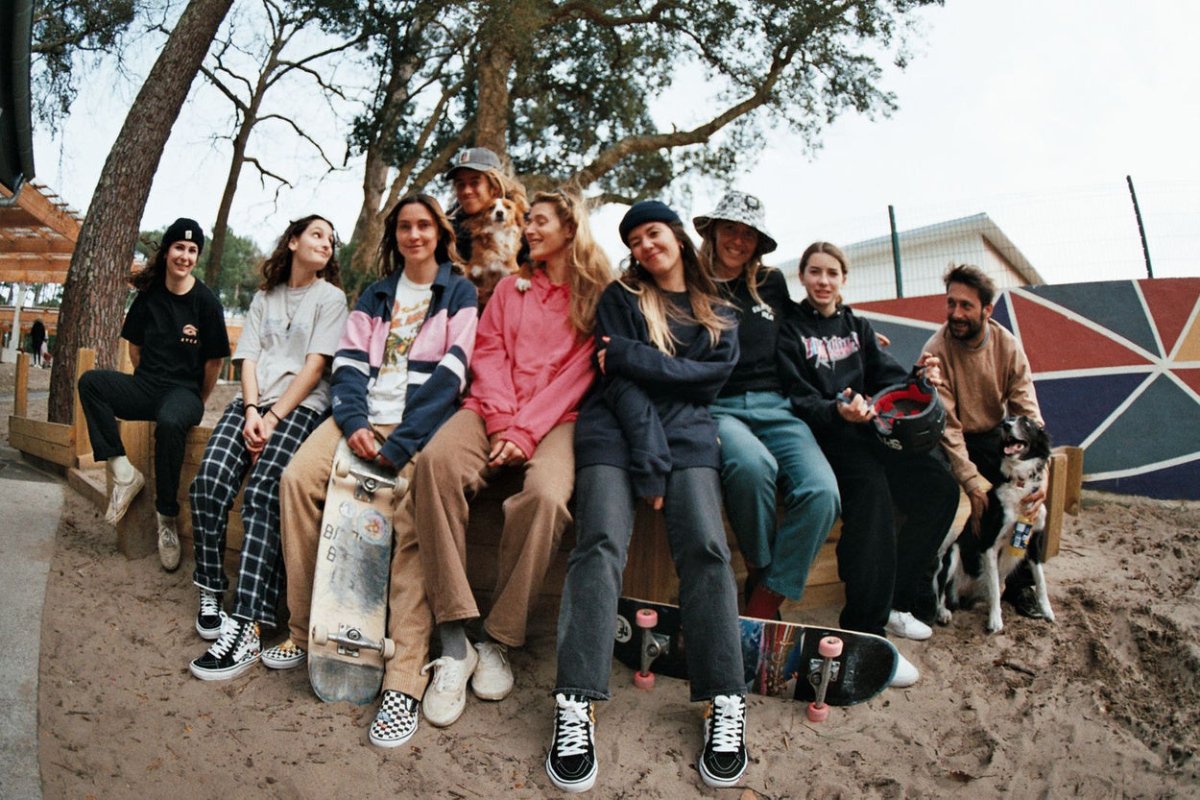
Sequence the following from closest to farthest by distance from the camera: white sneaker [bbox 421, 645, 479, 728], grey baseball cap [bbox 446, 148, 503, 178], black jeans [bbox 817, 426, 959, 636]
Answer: white sneaker [bbox 421, 645, 479, 728]
black jeans [bbox 817, 426, 959, 636]
grey baseball cap [bbox 446, 148, 503, 178]

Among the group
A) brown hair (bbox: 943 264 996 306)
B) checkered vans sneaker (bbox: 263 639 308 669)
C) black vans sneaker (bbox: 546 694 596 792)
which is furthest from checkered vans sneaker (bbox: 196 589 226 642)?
brown hair (bbox: 943 264 996 306)

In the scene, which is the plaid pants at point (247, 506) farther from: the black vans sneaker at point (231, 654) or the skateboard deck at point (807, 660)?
the skateboard deck at point (807, 660)

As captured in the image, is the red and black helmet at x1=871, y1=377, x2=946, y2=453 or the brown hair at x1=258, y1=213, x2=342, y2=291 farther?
the brown hair at x1=258, y1=213, x2=342, y2=291

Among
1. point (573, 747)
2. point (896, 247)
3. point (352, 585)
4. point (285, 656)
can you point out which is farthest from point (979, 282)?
point (896, 247)

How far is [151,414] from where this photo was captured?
342cm

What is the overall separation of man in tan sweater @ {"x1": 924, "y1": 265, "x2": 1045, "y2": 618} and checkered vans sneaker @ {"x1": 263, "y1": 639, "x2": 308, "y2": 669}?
2.65 meters

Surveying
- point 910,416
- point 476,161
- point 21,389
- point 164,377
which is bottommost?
point 21,389

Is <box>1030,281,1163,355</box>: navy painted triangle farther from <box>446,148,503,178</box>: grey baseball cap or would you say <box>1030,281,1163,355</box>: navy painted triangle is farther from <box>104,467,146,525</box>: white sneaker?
<box>104,467,146,525</box>: white sneaker

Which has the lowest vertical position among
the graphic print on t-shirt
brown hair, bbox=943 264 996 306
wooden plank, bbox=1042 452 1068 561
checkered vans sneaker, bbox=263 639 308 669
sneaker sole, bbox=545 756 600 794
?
sneaker sole, bbox=545 756 600 794

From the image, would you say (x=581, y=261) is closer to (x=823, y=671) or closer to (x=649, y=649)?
(x=649, y=649)

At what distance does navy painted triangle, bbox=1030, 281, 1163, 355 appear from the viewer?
19.1ft

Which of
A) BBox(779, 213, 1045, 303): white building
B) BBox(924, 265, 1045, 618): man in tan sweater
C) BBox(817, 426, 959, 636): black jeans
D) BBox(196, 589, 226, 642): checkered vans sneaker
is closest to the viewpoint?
BBox(817, 426, 959, 636): black jeans

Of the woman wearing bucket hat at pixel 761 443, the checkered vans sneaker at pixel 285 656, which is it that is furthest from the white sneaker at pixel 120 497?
the woman wearing bucket hat at pixel 761 443

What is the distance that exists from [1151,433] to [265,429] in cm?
624
